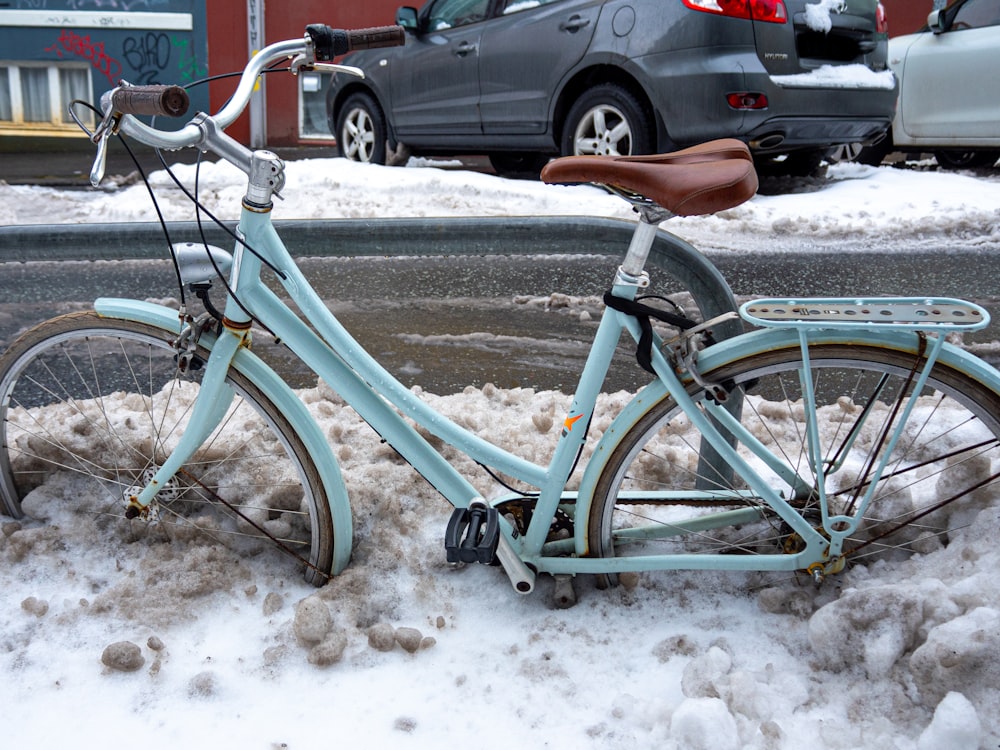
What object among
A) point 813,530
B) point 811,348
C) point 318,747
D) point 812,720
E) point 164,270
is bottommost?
point 164,270

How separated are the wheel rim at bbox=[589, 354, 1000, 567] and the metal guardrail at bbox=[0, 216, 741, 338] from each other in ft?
1.17

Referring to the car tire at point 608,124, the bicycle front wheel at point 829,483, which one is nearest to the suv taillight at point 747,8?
the car tire at point 608,124

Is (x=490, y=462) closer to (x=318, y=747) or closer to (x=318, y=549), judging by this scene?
(x=318, y=549)

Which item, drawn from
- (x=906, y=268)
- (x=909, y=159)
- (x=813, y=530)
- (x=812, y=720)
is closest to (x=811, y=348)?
(x=813, y=530)

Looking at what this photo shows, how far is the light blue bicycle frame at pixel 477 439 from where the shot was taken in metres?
2.19

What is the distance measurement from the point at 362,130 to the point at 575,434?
8196 millimetres

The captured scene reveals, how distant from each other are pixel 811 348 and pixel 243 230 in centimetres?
128

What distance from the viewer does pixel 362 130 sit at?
992 cm

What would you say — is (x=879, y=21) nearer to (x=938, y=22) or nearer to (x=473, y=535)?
(x=938, y=22)

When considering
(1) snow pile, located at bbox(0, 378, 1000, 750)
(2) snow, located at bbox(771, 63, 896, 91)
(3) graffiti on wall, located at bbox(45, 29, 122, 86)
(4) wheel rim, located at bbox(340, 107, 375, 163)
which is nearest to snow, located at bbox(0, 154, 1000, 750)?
(1) snow pile, located at bbox(0, 378, 1000, 750)

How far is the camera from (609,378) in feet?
14.0

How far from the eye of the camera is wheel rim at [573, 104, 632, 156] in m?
7.36

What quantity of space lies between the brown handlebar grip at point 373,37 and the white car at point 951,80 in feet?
25.1

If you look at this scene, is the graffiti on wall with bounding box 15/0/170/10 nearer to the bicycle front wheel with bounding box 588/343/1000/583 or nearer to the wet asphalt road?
the wet asphalt road
